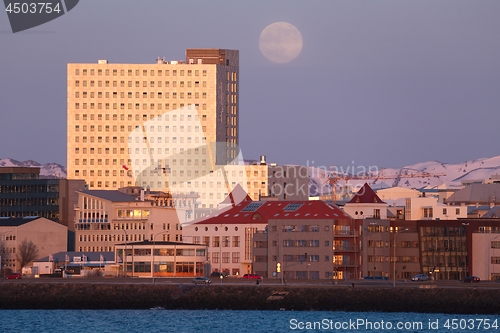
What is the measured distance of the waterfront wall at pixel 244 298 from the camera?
144 meters

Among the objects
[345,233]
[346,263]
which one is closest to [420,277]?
[346,263]

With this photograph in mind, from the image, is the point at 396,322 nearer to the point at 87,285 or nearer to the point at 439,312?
the point at 439,312

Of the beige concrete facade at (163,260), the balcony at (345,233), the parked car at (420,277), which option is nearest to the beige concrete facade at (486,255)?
the parked car at (420,277)

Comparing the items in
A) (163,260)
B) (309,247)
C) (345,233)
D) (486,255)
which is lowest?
(163,260)

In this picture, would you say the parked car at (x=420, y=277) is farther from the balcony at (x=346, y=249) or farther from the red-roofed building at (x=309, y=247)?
the balcony at (x=346, y=249)

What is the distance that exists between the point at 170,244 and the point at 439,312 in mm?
64089

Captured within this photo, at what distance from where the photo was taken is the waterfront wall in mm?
143875

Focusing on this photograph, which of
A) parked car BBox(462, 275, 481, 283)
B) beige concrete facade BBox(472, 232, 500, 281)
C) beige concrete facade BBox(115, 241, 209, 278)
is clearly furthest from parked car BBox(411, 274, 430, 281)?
beige concrete facade BBox(115, 241, 209, 278)

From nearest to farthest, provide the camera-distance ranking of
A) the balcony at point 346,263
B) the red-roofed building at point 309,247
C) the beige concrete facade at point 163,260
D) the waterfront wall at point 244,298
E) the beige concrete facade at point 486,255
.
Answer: the waterfront wall at point 244,298, the red-roofed building at point 309,247, the balcony at point 346,263, the beige concrete facade at point 486,255, the beige concrete facade at point 163,260

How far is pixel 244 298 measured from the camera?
148875mm

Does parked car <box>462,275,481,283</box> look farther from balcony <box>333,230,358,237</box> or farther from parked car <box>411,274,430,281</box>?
balcony <box>333,230,358,237</box>

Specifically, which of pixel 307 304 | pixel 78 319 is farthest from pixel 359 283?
pixel 78 319

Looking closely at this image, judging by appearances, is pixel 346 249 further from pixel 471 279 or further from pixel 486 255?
pixel 486 255

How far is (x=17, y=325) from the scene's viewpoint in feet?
438
